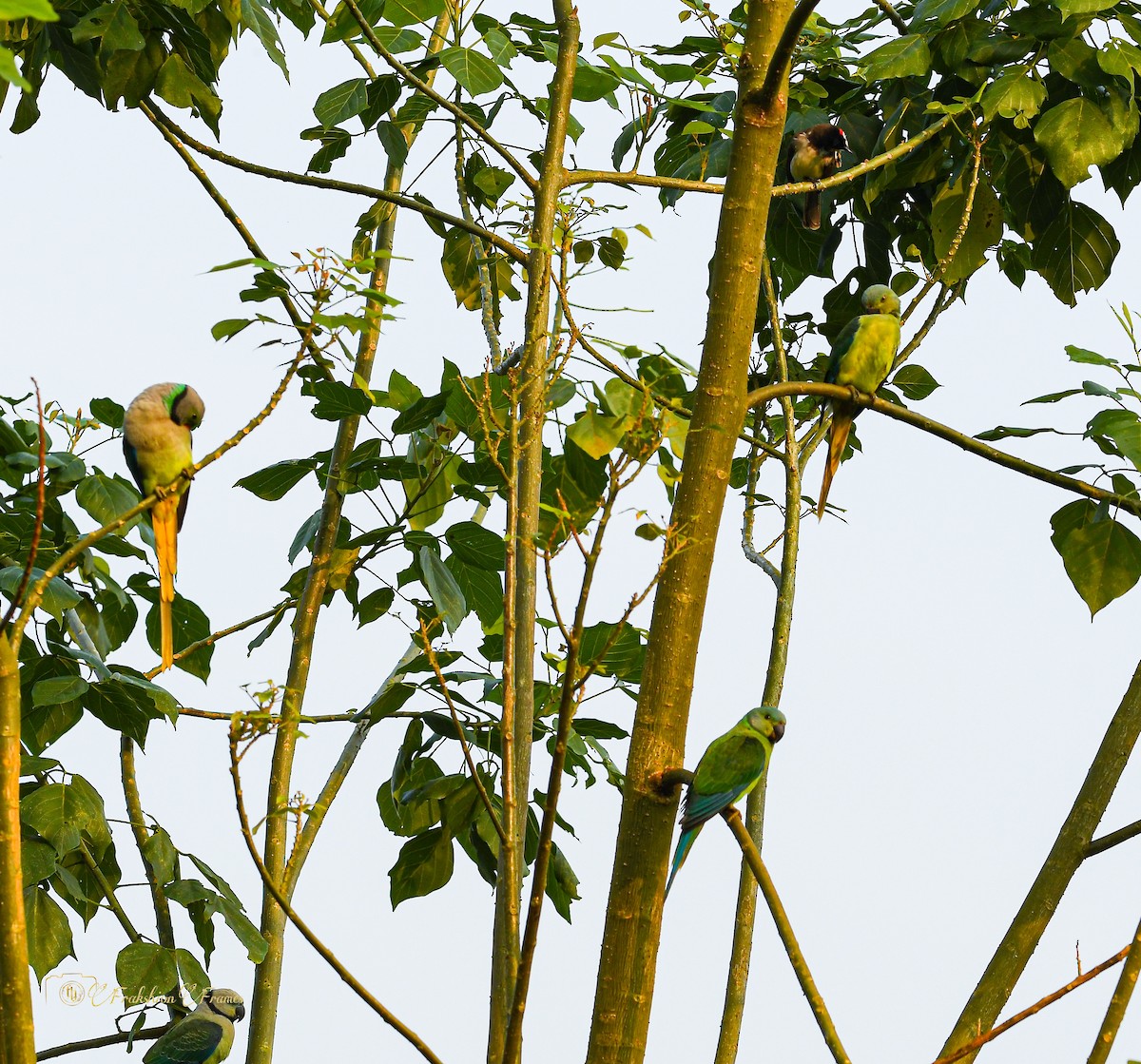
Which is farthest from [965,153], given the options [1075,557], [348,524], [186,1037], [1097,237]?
[186,1037]

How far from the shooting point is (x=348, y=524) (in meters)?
2.87

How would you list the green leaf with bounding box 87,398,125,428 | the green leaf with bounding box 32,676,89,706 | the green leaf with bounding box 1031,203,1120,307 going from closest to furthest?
the green leaf with bounding box 32,676,89,706 < the green leaf with bounding box 1031,203,1120,307 < the green leaf with bounding box 87,398,125,428

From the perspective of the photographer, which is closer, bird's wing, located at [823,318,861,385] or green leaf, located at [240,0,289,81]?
green leaf, located at [240,0,289,81]

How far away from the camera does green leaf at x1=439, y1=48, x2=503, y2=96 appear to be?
248 centimetres

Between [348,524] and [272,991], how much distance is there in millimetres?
995

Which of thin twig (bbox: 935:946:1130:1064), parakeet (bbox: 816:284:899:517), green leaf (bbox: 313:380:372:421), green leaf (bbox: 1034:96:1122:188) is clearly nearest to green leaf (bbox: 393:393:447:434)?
green leaf (bbox: 313:380:372:421)

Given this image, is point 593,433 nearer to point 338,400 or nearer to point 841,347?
point 338,400

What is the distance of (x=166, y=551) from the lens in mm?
2801

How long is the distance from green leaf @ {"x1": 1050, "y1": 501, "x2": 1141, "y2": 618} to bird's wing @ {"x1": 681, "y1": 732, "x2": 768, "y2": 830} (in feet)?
1.97

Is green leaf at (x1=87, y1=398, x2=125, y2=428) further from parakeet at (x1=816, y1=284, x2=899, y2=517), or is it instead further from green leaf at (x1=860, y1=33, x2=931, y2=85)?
green leaf at (x1=860, y1=33, x2=931, y2=85)

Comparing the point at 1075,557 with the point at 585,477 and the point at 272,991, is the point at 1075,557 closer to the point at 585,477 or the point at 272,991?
the point at 585,477

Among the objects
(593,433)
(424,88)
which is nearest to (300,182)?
(424,88)

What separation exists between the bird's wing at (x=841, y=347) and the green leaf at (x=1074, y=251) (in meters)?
0.57

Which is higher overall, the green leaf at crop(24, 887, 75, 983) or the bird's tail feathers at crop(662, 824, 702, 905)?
the green leaf at crop(24, 887, 75, 983)
